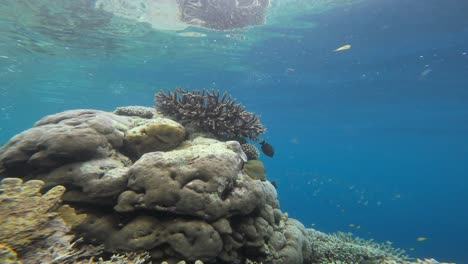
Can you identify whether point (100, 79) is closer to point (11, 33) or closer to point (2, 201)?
point (11, 33)

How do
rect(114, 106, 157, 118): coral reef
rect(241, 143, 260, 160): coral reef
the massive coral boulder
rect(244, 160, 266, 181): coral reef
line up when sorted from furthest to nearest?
rect(114, 106, 157, 118): coral reef, rect(241, 143, 260, 160): coral reef, rect(244, 160, 266, 181): coral reef, the massive coral boulder

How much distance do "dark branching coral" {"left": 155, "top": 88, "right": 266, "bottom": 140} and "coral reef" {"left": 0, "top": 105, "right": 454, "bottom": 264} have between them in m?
1.20

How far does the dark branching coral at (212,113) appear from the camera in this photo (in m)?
6.88

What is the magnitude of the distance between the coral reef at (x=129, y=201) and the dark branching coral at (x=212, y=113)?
1.20 meters

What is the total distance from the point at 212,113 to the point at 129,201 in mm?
3140

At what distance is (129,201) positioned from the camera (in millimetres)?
Answer: 4418

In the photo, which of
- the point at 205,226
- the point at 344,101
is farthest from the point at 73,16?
the point at 344,101

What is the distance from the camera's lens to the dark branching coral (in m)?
6.88

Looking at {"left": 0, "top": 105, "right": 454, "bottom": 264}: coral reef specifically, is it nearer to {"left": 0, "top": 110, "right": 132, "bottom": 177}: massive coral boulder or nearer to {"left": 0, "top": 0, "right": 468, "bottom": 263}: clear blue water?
{"left": 0, "top": 110, "right": 132, "bottom": 177}: massive coral boulder

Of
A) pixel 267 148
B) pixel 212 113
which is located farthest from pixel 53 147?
pixel 267 148

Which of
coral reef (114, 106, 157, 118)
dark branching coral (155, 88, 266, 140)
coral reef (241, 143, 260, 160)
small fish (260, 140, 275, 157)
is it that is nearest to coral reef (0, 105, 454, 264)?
dark branching coral (155, 88, 266, 140)

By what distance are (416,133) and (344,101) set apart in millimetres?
21798

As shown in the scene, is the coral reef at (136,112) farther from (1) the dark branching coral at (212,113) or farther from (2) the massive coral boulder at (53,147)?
(2) the massive coral boulder at (53,147)

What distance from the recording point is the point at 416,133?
47125 mm
